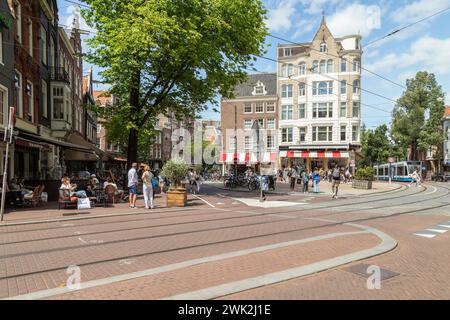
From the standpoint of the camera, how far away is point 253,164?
51562 mm

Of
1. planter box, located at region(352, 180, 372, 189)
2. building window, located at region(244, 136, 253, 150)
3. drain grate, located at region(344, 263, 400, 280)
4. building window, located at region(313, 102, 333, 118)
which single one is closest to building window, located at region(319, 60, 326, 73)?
building window, located at region(313, 102, 333, 118)

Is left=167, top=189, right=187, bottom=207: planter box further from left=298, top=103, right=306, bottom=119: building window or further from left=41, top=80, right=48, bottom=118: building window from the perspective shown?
left=298, top=103, right=306, bottom=119: building window

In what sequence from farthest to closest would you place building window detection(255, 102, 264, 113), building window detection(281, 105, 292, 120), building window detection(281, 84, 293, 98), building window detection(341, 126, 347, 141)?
building window detection(255, 102, 264, 113) < building window detection(281, 105, 292, 120) < building window detection(281, 84, 293, 98) < building window detection(341, 126, 347, 141)

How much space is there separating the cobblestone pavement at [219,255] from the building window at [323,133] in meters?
36.6

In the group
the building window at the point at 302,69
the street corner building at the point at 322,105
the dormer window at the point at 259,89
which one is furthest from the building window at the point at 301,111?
the dormer window at the point at 259,89

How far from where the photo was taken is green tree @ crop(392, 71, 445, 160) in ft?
175

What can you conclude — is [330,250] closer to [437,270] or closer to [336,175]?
[437,270]

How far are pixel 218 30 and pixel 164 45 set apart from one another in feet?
9.10

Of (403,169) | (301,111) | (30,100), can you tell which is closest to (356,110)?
(301,111)

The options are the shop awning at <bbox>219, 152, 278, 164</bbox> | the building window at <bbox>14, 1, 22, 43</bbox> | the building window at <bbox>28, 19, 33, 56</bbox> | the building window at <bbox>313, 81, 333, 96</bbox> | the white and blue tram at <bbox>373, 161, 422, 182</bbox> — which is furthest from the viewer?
the shop awning at <bbox>219, 152, 278, 164</bbox>

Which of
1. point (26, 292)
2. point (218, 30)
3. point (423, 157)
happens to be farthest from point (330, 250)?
point (423, 157)

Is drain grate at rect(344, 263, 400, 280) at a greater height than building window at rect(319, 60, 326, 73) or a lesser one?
lesser

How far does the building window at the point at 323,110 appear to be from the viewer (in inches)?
1847

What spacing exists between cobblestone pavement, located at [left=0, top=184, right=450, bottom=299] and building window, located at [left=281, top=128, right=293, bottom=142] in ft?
126
